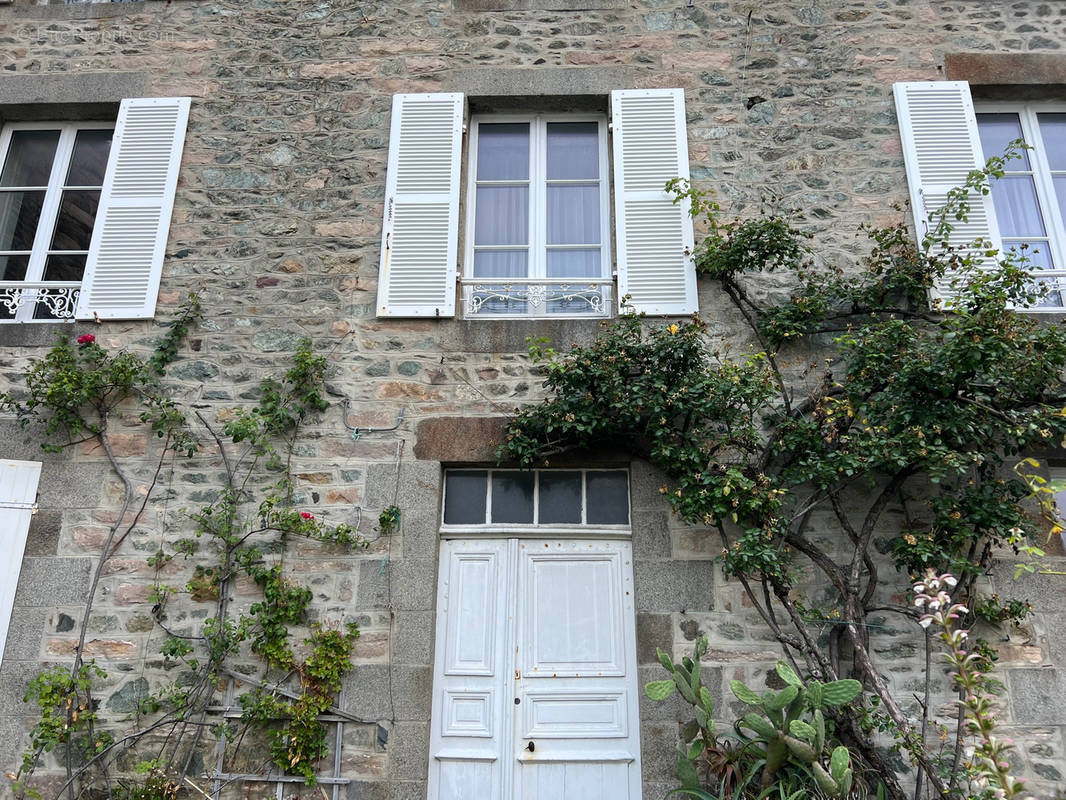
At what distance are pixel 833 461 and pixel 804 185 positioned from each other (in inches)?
73.7

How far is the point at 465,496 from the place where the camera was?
4707mm

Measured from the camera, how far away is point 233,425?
4.62 m

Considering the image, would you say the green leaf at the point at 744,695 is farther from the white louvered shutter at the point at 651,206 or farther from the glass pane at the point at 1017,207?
the glass pane at the point at 1017,207

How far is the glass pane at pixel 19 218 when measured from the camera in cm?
538

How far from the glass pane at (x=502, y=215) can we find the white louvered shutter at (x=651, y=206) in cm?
59

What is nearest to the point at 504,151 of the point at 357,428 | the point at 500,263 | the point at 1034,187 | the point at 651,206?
the point at 500,263

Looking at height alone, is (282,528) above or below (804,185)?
below

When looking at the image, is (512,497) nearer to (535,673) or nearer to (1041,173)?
(535,673)

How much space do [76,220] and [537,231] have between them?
9.64 feet

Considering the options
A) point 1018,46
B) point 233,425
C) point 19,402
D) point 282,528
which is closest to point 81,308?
point 19,402

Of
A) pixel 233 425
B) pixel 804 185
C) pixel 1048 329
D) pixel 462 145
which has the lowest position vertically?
pixel 233 425

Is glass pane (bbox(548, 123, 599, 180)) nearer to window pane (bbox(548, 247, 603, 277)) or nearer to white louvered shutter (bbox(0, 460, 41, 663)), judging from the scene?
window pane (bbox(548, 247, 603, 277))

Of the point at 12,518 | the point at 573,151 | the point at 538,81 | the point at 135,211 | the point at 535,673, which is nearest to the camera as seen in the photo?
the point at 535,673

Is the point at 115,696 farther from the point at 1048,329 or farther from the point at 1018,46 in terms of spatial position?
the point at 1018,46
